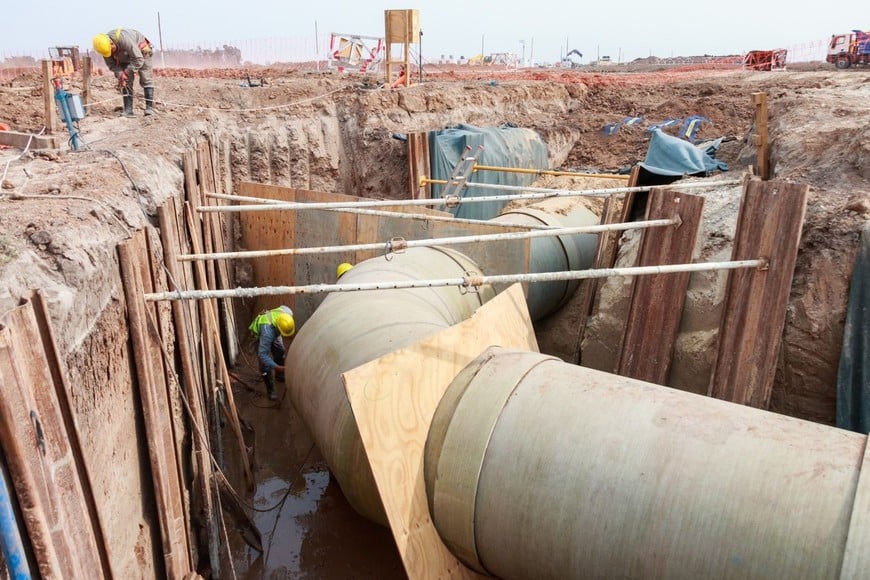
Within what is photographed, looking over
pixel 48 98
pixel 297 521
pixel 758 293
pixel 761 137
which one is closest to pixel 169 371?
pixel 297 521

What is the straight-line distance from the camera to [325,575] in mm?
5355

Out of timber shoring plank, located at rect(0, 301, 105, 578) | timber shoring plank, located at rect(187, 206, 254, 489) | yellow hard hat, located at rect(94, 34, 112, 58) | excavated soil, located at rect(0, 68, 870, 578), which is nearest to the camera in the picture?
timber shoring plank, located at rect(0, 301, 105, 578)

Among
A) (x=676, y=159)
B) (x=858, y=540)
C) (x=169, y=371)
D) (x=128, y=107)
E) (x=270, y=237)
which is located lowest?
(x=270, y=237)

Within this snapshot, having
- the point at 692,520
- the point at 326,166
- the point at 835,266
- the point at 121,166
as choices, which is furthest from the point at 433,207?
the point at 692,520

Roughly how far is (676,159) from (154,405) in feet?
23.1

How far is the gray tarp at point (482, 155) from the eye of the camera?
11.8m

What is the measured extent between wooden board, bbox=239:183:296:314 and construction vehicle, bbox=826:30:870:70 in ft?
88.7

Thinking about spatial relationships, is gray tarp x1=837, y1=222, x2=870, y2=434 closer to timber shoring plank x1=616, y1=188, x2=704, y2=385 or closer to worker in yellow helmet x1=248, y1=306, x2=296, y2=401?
timber shoring plank x1=616, y1=188, x2=704, y2=385

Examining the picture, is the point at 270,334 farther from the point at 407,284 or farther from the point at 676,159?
the point at 676,159

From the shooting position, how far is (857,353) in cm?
499

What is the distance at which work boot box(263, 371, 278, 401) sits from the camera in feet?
25.5

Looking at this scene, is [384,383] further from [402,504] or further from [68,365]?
[68,365]

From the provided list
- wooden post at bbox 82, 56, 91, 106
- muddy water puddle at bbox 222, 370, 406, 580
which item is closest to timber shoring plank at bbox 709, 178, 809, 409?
muddy water puddle at bbox 222, 370, 406, 580

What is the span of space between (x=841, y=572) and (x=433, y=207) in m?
8.75
